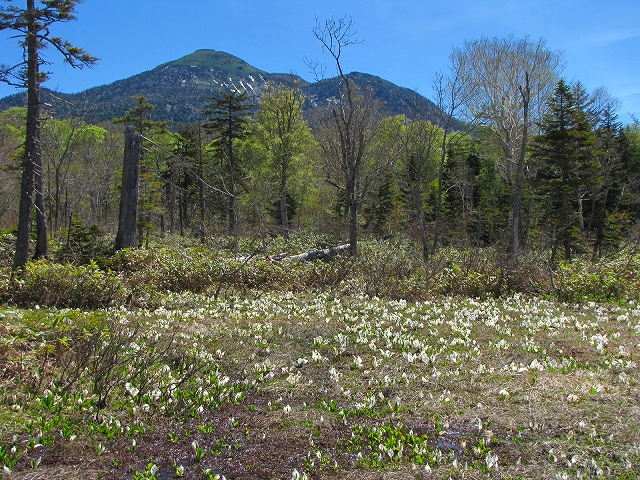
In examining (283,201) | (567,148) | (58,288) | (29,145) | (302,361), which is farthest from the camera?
(283,201)

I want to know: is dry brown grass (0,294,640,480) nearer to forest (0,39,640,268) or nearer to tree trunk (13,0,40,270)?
tree trunk (13,0,40,270)

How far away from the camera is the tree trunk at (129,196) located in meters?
14.0

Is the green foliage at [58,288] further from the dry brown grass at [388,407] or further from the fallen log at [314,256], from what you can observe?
the fallen log at [314,256]

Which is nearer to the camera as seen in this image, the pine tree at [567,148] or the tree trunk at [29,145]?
the tree trunk at [29,145]

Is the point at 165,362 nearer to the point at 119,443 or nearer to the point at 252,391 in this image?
the point at 252,391

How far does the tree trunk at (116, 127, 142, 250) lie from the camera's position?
45.9ft

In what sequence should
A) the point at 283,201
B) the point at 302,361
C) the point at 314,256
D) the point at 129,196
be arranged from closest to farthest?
the point at 302,361 → the point at 129,196 → the point at 314,256 → the point at 283,201

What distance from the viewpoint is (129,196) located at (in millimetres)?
14102

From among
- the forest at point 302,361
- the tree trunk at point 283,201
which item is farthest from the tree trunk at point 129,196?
the tree trunk at point 283,201

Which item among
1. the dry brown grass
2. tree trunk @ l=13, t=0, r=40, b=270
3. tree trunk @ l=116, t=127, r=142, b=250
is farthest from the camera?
tree trunk @ l=116, t=127, r=142, b=250

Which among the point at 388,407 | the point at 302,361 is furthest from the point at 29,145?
the point at 388,407

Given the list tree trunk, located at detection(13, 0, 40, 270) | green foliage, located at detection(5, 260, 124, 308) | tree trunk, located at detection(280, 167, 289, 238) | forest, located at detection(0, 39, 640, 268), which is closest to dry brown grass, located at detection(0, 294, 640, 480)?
green foliage, located at detection(5, 260, 124, 308)

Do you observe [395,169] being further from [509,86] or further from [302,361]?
[302,361]

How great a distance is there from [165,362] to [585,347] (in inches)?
247
